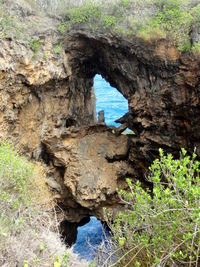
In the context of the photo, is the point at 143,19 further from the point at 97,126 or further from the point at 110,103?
the point at 110,103

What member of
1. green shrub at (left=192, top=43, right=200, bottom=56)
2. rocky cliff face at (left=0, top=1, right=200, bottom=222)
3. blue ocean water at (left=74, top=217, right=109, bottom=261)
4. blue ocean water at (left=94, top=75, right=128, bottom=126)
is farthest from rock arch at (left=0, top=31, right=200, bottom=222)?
blue ocean water at (left=94, top=75, right=128, bottom=126)

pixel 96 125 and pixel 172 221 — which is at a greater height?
pixel 96 125

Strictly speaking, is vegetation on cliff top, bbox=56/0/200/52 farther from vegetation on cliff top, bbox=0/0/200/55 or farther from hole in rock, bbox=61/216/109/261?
hole in rock, bbox=61/216/109/261

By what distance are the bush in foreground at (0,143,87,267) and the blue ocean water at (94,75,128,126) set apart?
16.8 metres

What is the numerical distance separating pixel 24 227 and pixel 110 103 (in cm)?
2044

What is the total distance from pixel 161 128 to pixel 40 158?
13.4 ft

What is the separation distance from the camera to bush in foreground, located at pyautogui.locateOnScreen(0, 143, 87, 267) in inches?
174

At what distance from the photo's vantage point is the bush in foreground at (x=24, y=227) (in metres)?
4.42

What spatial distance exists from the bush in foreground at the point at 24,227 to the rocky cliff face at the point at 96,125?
5.03 feet

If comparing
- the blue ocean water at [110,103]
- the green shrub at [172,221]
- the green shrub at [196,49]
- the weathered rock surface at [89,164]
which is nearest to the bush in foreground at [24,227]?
the green shrub at [172,221]

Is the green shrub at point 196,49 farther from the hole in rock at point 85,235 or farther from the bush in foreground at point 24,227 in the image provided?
the hole in rock at point 85,235

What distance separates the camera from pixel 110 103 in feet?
82.9

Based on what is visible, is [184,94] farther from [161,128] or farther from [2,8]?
[2,8]

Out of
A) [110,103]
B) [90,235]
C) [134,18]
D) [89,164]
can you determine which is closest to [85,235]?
[90,235]
